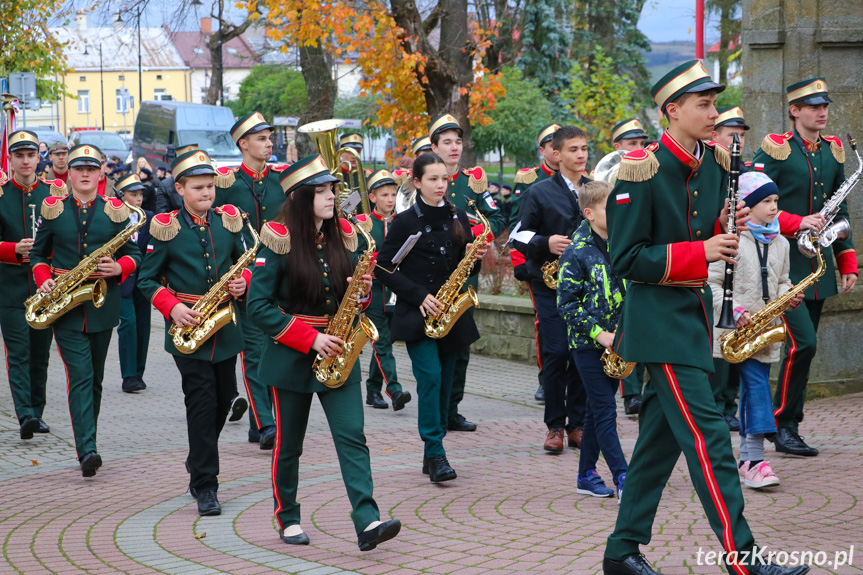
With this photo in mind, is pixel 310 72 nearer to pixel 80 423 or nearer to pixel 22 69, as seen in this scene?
pixel 22 69

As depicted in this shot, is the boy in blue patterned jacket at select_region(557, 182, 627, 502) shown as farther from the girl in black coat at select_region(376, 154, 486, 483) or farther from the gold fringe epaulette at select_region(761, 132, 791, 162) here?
the gold fringe epaulette at select_region(761, 132, 791, 162)

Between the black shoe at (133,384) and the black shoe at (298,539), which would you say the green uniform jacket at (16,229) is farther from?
the black shoe at (298,539)

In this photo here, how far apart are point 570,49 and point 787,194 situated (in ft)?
82.5

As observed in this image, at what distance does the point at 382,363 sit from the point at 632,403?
2.30m

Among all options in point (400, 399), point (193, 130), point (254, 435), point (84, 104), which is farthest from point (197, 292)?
point (84, 104)

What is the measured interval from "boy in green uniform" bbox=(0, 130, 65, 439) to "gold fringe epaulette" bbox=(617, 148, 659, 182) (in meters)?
5.70

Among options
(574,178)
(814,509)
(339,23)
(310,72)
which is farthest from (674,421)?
(310,72)

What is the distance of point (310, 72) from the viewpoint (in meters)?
28.3

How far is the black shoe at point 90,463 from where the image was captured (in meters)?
7.68

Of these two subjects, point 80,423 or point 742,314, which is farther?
point 80,423

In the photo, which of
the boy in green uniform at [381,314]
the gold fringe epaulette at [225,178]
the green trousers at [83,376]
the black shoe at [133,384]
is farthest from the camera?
the black shoe at [133,384]

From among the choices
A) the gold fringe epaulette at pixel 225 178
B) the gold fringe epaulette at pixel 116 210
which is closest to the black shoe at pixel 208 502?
the gold fringe epaulette at pixel 116 210

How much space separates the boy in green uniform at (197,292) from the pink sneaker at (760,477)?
3.21 metres

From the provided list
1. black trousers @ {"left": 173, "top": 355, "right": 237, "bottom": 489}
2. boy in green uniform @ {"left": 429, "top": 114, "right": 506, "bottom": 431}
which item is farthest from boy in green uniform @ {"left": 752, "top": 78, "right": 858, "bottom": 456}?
black trousers @ {"left": 173, "top": 355, "right": 237, "bottom": 489}
